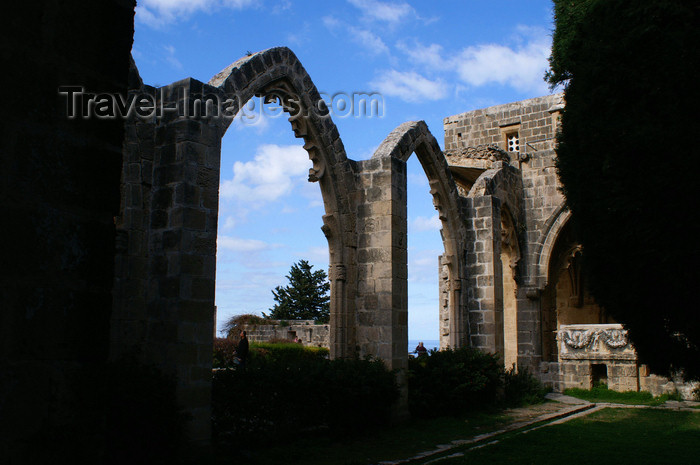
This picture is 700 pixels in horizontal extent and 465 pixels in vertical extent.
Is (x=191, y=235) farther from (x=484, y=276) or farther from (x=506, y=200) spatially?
(x=506, y=200)

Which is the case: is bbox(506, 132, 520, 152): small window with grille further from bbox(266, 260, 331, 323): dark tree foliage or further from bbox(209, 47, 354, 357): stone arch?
bbox(266, 260, 331, 323): dark tree foliage

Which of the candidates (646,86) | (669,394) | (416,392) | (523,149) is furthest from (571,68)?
(523,149)

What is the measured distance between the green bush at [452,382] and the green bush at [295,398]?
1.30 meters

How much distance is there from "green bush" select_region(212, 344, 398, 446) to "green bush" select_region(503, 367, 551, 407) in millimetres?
4128

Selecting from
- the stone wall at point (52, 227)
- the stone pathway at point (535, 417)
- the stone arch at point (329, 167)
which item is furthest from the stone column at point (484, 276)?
the stone wall at point (52, 227)

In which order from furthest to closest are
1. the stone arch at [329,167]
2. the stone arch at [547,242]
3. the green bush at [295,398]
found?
1. the stone arch at [547,242]
2. the stone arch at [329,167]
3. the green bush at [295,398]

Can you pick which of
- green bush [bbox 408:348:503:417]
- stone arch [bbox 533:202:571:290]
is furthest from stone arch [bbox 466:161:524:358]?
stone arch [bbox 533:202:571:290]

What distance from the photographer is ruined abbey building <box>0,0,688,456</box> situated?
168cm

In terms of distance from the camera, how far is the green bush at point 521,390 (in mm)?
11867

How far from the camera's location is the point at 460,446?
24.8 ft

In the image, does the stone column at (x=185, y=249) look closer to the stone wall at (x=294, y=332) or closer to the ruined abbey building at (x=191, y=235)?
the ruined abbey building at (x=191, y=235)

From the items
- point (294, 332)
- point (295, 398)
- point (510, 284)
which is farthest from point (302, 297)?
point (295, 398)

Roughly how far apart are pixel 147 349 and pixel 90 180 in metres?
Answer: 4.90

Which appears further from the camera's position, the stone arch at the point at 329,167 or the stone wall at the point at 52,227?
the stone arch at the point at 329,167
